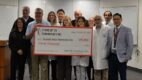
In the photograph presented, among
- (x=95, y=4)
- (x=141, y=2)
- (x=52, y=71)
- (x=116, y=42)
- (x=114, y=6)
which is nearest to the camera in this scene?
(x=116, y=42)

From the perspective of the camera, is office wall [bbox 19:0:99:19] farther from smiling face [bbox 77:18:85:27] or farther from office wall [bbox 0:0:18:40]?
smiling face [bbox 77:18:85:27]

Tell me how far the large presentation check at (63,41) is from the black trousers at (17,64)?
2.33 feet

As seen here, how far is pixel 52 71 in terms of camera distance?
5.87 metres

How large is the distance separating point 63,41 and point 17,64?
1.22 metres

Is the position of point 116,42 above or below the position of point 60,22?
below

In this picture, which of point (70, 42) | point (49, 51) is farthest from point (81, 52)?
point (49, 51)

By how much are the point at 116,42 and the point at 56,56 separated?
4.16 feet

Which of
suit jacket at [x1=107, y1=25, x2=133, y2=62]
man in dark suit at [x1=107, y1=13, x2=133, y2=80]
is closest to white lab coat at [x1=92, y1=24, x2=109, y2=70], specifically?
man in dark suit at [x1=107, y1=13, x2=133, y2=80]

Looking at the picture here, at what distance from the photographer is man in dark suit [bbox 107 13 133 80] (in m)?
4.85

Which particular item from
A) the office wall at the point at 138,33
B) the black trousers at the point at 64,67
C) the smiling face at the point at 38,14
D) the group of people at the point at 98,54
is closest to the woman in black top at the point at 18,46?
the group of people at the point at 98,54

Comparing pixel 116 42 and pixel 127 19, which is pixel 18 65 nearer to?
pixel 116 42

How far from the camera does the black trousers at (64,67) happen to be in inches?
203

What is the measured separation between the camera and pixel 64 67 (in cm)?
523

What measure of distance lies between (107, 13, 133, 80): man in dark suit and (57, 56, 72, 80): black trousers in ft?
2.60
